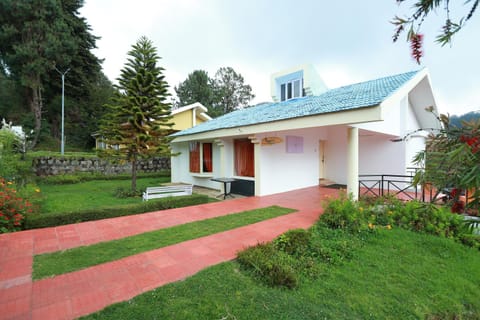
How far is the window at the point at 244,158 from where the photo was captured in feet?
30.0

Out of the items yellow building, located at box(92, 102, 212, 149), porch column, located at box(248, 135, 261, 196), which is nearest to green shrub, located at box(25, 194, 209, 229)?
porch column, located at box(248, 135, 261, 196)

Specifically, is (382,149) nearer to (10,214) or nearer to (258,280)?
(258,280)

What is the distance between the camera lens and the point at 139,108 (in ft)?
26.7

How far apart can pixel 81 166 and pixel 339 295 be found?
16695 mm

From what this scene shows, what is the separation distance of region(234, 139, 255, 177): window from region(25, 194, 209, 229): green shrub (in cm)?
237

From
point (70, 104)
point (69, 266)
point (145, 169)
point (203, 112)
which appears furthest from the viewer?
point (70, 104)

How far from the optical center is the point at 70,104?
979 inches

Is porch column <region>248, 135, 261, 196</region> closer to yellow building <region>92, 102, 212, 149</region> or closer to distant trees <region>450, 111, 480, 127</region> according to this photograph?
distant trees <region>450, 111, 480, 127</region>

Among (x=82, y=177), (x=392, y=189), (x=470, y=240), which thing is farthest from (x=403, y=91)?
(x=82, y=177)

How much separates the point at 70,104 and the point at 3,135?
63.5 ft

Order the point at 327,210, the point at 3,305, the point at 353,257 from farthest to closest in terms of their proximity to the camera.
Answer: the point at 327,210 < the point at 353,257 < the point at 3,305

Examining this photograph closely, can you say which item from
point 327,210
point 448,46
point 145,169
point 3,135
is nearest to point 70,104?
point 145,169

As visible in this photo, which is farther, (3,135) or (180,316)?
(3,135)

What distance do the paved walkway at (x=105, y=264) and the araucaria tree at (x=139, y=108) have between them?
356cm
